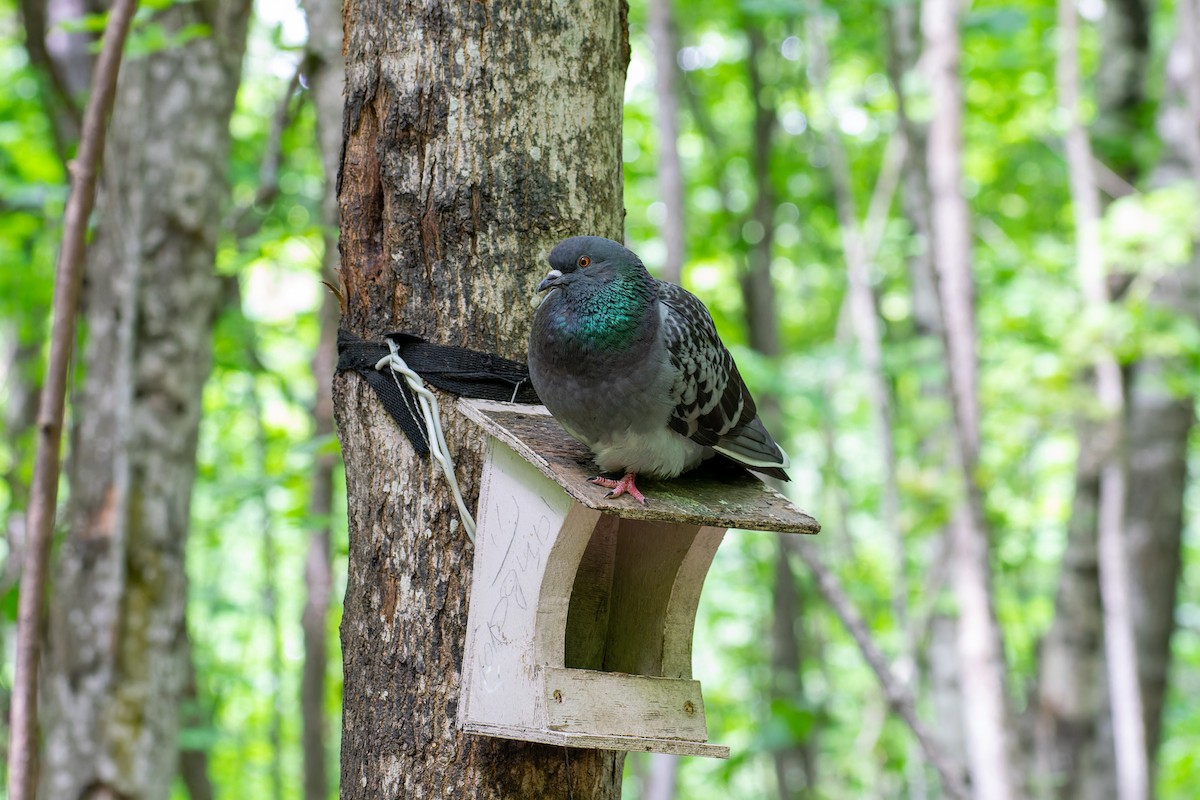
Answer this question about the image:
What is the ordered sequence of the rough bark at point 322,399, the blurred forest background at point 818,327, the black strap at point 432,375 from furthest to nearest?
the blurred forest background at point 818,327 < the rough bark at point 322,399 < the black strap at point 432,375

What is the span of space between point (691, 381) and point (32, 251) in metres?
6.20

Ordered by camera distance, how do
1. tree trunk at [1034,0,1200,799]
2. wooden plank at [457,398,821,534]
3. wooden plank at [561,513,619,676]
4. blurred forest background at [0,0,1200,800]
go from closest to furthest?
wooden plank at [457,398,821,534]
wooden plank at [561,513,619,676]
blurred forest background at [0,0,1200,800]
tree trunk at [1034,0,1200,799]

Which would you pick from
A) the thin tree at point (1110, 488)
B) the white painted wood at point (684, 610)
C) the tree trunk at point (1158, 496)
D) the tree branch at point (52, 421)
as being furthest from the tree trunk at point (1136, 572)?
the tree branch at point (52, 421)

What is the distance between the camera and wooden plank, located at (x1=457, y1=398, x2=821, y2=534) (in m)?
1.89

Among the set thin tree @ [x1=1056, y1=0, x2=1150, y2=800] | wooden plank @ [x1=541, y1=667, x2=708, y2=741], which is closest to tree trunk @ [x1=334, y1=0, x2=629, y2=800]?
wooden plank @ [x1=541, y1=667, x2=708, y2=741]

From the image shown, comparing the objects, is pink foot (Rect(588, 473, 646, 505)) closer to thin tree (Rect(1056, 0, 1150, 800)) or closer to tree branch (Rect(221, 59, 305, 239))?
tree branch (Rect(221, 59, 305, 239))

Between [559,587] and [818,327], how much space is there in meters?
11.3

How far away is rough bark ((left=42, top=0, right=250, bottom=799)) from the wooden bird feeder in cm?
255

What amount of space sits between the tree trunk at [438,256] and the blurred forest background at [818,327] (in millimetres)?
1887

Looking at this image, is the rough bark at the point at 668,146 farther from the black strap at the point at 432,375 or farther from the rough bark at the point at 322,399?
the black strap at the point at 432,375

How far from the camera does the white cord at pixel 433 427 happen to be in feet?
6.84

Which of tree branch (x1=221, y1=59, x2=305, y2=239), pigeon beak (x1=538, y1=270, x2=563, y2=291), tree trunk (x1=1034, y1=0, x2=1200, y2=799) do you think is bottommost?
tree trunk (x1=1034, y1=0, x2=1200, y2=799)

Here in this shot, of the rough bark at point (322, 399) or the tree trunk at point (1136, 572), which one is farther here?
the tree trunk at point (1136, 572)

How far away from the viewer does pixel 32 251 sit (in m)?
6.89
